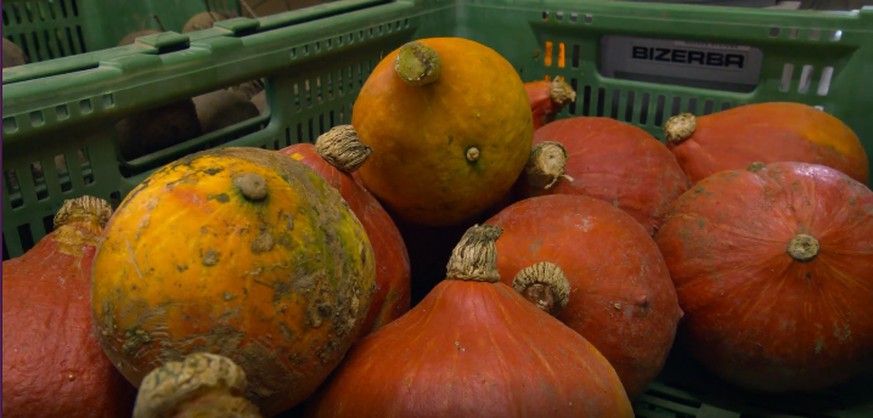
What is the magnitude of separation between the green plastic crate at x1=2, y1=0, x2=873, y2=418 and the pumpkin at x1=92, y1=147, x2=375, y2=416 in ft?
0.84

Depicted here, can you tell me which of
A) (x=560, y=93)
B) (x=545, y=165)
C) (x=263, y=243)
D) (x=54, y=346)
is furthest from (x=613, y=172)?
(x=54, y=346)

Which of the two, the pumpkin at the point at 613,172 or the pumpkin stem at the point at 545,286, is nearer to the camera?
the pumpkin stem at the point at 545,286

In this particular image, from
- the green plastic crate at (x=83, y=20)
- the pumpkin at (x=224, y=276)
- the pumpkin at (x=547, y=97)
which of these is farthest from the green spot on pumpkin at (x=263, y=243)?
the green plastic crate at (x=83, y=20)

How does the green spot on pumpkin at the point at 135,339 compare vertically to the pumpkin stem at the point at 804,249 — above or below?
above

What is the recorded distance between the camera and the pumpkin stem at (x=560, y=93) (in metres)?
1.18

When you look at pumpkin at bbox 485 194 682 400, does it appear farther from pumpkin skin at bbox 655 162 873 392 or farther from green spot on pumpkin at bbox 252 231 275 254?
green spot on pumpkin at bbox 252 231 275 254

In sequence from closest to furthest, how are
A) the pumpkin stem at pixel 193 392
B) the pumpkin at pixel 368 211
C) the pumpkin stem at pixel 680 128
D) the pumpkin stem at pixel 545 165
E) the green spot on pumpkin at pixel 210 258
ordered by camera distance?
the pumpkin stem at pixel 193 392, the green spot on pumpkin at pixel 210 258, the pumpkin at pixel 368 211, the pumpkin stem at pixel 545 165, the pumpkin stem at pixel 680 128

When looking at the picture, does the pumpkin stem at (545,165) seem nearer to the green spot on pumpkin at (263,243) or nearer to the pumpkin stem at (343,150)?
the pumpkin stem at (343,150)

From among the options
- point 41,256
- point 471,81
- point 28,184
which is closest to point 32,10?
point 28,184

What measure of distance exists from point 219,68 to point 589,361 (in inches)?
22.6

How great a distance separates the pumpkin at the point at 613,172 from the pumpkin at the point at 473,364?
12.1 inches

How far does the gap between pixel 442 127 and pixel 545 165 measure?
21 cm

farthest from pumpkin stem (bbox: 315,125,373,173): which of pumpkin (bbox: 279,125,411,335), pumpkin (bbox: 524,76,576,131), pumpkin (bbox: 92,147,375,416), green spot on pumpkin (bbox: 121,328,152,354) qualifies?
pumpkin (bbox: 524,76,576,131)

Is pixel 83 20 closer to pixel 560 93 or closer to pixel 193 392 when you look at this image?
pixel 560 93
